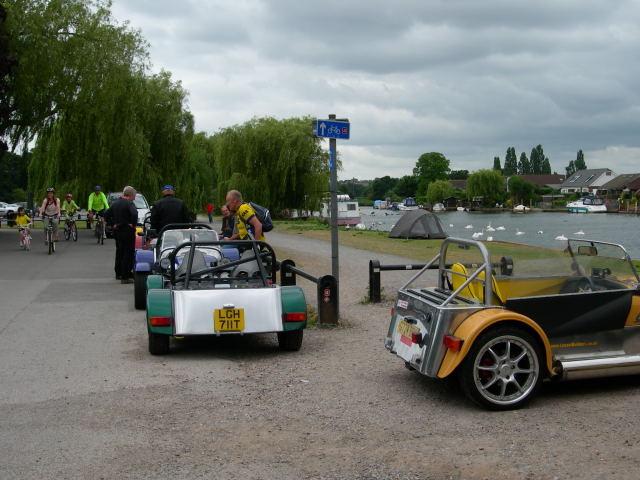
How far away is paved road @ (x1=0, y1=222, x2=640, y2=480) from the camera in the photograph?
479cm

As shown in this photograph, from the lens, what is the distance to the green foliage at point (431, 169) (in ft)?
534

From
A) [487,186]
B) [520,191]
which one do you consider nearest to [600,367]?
[487,186]

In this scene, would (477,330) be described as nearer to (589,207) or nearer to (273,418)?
(273,418)

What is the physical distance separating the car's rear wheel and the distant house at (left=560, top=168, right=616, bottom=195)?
163100 millimetres

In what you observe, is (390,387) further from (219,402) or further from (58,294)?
(58,294)

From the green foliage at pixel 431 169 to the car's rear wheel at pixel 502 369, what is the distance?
157m

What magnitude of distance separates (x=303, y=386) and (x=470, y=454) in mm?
2295

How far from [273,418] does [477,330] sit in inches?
69.0

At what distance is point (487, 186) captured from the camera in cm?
14588

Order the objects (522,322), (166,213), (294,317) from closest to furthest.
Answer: (522,322) < (294,317) < (166,213)

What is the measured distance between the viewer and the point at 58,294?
1352 centimetres

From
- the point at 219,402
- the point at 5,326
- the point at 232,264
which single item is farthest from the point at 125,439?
the point at 5,326

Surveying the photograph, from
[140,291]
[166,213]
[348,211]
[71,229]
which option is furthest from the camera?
[348,211]

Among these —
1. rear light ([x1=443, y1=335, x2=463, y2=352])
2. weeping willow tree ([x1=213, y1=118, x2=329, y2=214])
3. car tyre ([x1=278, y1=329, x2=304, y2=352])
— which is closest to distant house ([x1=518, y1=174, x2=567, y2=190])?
weeping willow tree ([x1=213, y1=118, x2=329, y2=214])
